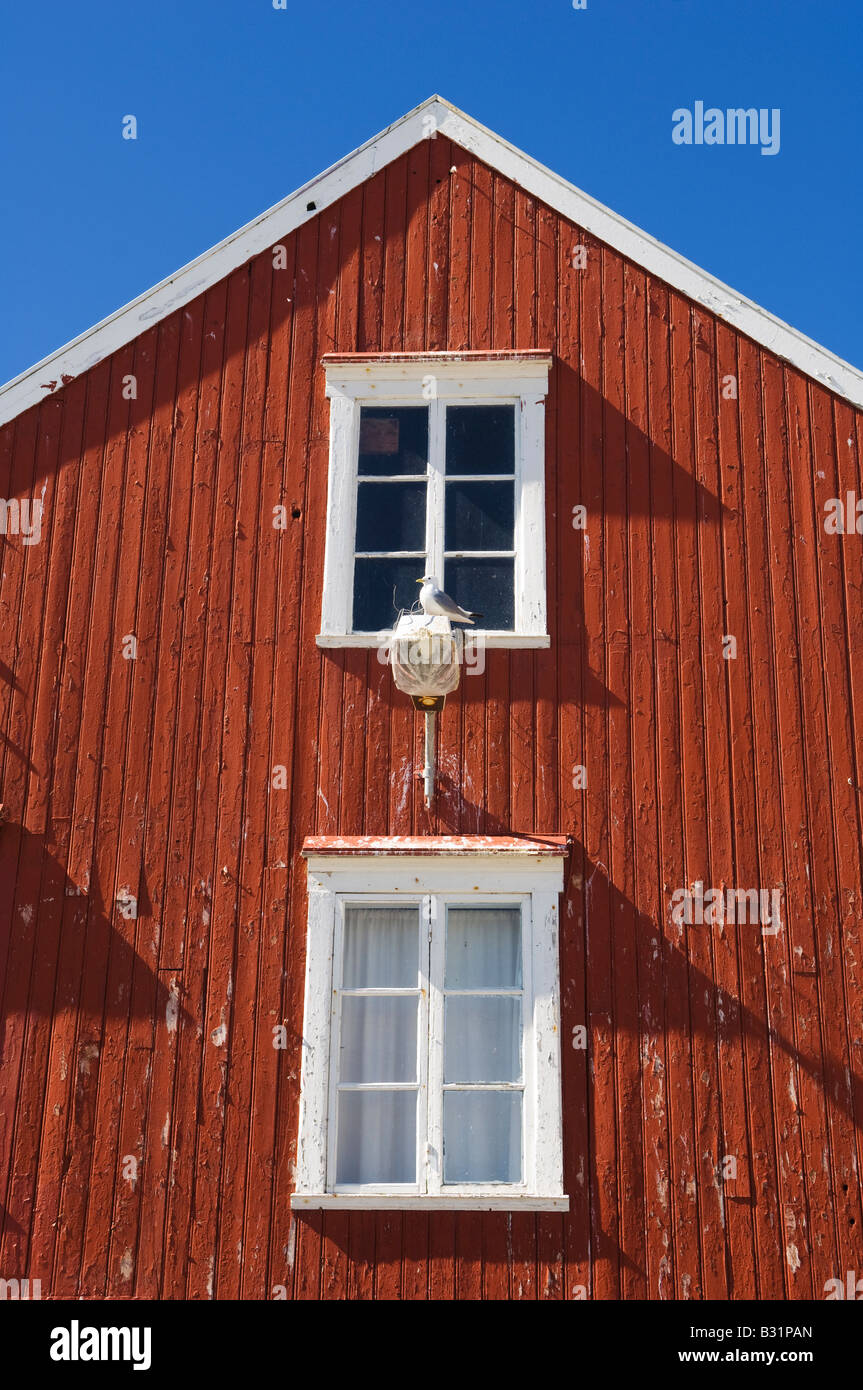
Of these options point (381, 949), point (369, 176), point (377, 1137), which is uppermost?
point (369, 176)

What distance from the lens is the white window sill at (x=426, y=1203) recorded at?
6.50m

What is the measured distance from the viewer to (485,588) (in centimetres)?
771

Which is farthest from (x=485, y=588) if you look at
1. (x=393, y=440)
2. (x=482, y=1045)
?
(x=482, y=1045)

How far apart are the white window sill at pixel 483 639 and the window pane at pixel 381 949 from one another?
A: 1471mm

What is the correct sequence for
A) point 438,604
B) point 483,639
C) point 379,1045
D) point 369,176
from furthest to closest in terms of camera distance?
point 369,176, point 483,639, point 379,1045, point 438,604

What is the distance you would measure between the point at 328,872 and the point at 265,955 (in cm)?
53

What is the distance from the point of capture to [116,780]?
24.2ft

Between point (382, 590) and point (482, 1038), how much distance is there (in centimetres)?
255

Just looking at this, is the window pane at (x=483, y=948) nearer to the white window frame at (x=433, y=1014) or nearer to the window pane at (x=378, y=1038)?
the white window frame at (x=433, y=1014)

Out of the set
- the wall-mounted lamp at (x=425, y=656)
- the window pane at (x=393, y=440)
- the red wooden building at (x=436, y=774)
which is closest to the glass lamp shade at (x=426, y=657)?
the wall-mounted lamp at (x=425, y=656)

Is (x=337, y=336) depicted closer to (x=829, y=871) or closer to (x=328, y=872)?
→ (x=328, y=872)

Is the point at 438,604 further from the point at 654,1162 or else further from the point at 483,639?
the point at 654,1162

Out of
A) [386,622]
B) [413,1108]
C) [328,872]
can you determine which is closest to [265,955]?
[328,872]

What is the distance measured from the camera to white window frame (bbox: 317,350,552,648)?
7602 millimetres
